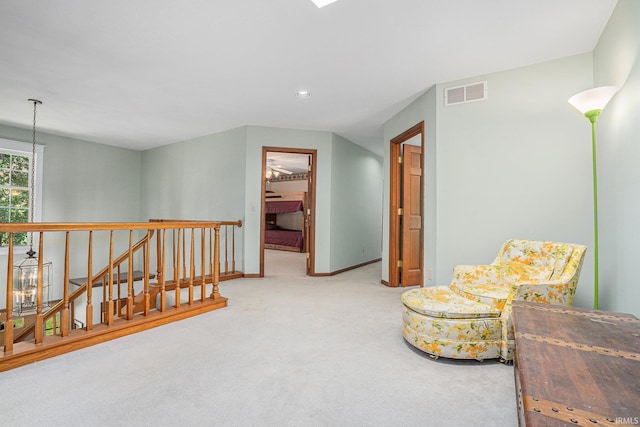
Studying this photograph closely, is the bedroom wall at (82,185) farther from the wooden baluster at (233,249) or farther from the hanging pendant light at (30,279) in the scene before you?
the wooden baluster at (233,249)

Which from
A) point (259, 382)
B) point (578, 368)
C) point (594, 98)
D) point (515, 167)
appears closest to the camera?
point (578, 368)

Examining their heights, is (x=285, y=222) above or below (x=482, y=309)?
above

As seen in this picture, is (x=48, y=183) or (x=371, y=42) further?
(x=48, y=183)

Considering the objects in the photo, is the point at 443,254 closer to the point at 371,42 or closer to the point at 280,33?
the point at 371,42

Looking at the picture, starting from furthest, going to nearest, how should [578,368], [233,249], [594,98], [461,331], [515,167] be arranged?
1. [233,249]
2. [515,167]
3. [594,98]
4. [461,331]
5. [578,368]

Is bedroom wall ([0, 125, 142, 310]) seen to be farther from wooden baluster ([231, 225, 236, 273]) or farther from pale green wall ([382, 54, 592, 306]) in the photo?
pale green wall ([382, 54, 592, 306])

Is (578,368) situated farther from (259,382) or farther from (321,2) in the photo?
(321,2)

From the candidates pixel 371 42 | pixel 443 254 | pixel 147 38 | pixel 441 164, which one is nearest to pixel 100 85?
pixel 147 38

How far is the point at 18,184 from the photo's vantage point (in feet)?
17.1

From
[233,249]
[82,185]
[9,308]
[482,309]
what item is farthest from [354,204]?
[82,185]

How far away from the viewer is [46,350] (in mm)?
2002

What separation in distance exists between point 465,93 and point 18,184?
686 cm

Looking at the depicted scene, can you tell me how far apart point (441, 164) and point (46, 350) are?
3.57 metres

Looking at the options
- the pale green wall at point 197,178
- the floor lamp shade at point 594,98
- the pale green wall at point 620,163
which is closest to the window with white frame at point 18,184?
the pale green wall at point 197,178
